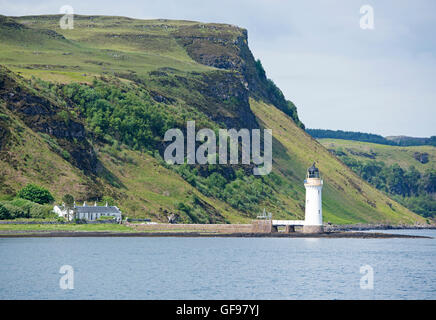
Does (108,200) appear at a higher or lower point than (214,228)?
higher

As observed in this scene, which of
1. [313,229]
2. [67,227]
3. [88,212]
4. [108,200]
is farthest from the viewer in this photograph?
[108,200]

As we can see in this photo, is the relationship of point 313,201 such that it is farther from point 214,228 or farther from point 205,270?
point 205,270

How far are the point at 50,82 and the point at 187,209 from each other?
51779 mm

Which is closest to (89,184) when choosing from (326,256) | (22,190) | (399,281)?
(22,190)

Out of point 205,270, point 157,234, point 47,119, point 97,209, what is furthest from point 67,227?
point 47,119

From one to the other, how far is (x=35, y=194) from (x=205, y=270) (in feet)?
174

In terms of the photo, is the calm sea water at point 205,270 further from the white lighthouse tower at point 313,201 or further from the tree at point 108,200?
the tree at point 108,200

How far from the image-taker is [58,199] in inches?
5187

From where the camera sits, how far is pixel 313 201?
405 feet

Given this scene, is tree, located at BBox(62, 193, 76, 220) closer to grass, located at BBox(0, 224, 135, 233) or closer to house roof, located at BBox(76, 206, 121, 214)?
house roof, located at BBox(76, 206, 121, 214)

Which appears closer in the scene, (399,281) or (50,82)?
(399,281)

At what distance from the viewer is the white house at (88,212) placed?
124350 mm

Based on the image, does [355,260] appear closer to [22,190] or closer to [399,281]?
[399,281]

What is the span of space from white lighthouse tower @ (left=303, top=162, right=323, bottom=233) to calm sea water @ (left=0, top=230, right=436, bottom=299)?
249 inches
